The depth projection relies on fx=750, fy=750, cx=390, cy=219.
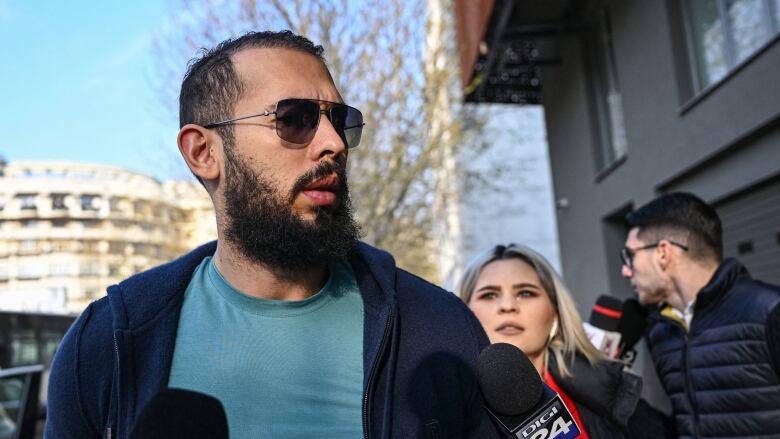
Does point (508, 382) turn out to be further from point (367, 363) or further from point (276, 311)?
point (276, 311)

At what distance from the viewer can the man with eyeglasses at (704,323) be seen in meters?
3.28

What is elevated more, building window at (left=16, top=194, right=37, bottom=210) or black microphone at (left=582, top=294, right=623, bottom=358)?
building window at (left=16, top=194, right=37, bottom=210)

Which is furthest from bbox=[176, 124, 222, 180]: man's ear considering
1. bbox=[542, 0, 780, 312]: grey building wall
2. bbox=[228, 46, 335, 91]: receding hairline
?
bbox=[542, 0, 780, 312]: grey building wall

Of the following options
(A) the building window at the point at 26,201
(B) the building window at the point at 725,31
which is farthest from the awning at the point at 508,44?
(A) the building window at the point at 26,201

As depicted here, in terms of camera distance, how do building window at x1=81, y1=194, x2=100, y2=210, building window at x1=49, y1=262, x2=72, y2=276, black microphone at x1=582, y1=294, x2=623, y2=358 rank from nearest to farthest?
black microphone at x1=582, y1=294, x2=623, y2=358, building window at x1=49, y1=262, x2=72, y2=276, building window at x1=81, y1=194, x2=100, y2=210

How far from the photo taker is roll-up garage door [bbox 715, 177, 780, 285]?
6221 millimetres

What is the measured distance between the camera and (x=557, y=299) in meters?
3.60

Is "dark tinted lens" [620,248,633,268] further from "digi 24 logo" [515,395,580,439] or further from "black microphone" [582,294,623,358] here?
"digi 24 logo" [515,395,580,439]

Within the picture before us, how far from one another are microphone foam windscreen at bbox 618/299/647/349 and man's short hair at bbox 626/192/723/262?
44 cm

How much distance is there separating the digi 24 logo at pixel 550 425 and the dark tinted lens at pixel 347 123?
0.89 metres

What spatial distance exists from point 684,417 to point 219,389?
2645 millimetres

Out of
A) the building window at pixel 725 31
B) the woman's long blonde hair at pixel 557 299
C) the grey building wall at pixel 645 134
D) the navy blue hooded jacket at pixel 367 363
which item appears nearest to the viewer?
the navy blue hooded jacket at pixel 367 363

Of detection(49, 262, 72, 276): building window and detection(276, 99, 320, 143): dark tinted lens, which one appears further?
detection(49, 262, 72, 276): building window

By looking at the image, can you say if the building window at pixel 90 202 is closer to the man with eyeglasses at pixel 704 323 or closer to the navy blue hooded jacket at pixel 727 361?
the man with eyeglasses at pixel 704 323
